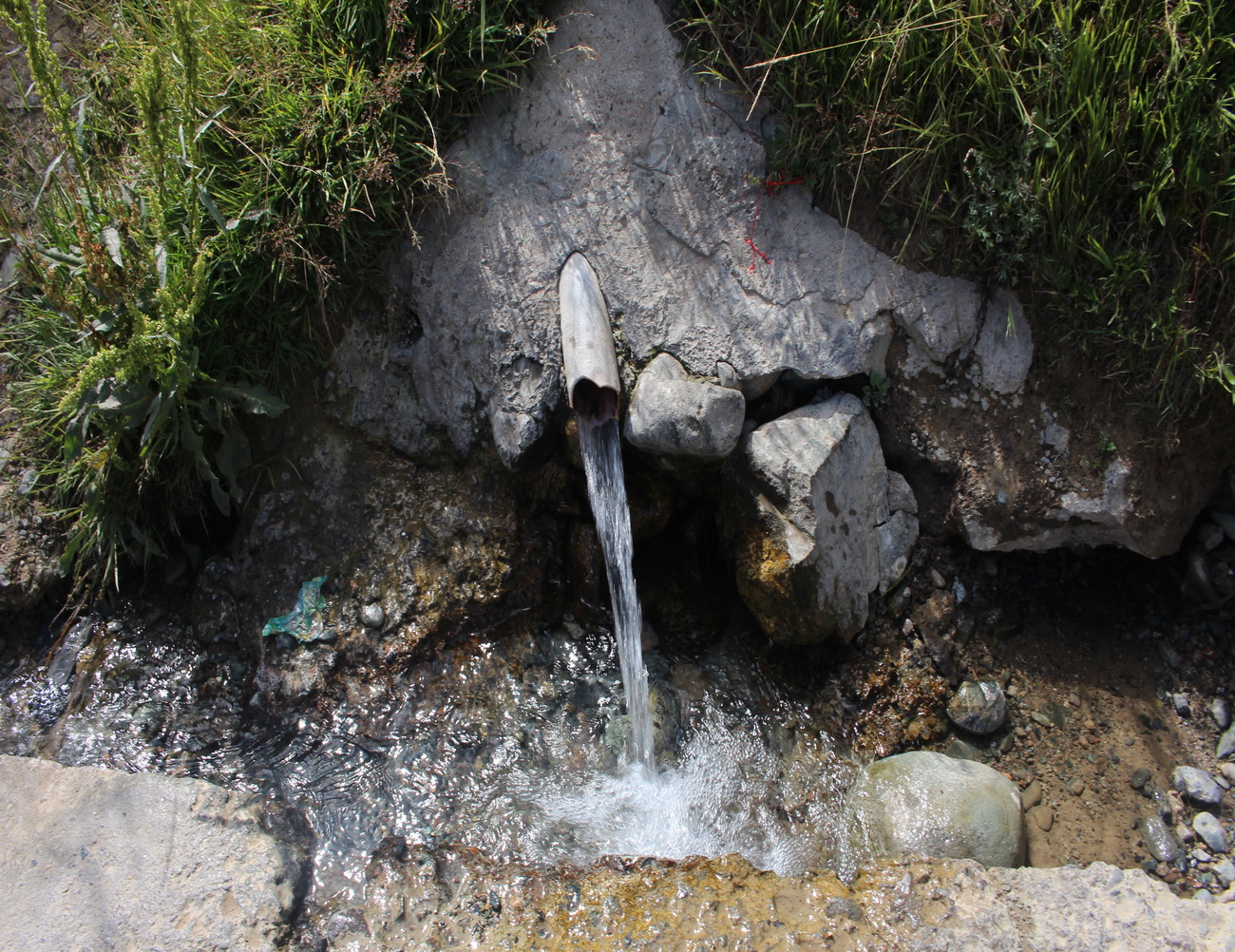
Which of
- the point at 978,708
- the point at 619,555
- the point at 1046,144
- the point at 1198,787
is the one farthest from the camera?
the point at 619,555

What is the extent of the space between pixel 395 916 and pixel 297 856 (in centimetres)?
42

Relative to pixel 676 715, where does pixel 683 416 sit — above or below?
above

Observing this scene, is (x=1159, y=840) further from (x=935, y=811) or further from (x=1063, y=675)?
(x=935, y=811)

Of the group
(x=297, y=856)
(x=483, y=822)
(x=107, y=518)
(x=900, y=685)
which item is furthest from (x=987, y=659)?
(x=107, y=518)

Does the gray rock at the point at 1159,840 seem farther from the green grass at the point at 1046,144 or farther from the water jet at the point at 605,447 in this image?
the water jet at the point at 605,447

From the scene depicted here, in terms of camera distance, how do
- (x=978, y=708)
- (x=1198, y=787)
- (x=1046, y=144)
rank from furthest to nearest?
(x=978, y=708) < (x=1198, y=787) < (x=1046, y=144)

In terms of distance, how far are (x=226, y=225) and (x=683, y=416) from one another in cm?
201

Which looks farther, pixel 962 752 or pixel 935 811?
pixel 962 752

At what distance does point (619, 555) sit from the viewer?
3.46 meters

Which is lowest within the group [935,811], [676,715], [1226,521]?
[676,715]

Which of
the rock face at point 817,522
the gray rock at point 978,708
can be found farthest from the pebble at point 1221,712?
the rock face at point 817,522

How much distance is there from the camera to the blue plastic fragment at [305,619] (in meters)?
3.46

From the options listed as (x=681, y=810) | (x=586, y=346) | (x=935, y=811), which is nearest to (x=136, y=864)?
(x=681, y=810)

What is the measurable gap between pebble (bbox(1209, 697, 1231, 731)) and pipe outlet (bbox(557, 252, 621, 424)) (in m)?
2.79
